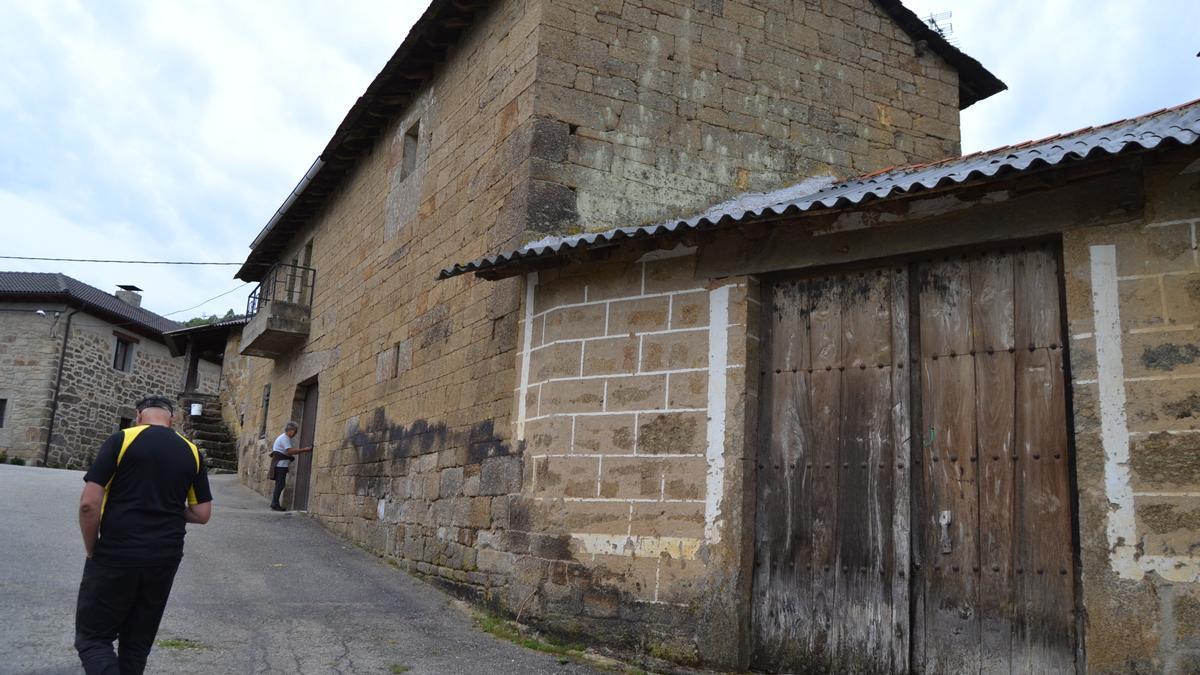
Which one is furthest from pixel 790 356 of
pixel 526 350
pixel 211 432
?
pixel 211 432

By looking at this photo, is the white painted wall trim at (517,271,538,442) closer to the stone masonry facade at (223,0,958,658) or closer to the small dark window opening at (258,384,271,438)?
the stone masonry facade at (223,0,958,658)

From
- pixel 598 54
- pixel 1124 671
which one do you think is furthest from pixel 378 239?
pixel 1124 671

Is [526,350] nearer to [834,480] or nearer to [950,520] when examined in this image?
[834,480]

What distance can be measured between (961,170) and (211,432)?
57.2 feet

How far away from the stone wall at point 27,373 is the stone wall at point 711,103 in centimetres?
1878

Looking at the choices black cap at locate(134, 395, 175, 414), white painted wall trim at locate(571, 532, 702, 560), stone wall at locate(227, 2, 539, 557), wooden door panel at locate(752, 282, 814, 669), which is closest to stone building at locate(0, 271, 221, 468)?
stone wall at locate(227, 2, 539, 557)

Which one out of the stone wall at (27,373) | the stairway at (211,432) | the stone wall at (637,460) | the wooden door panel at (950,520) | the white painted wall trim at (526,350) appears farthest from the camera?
the stone wall at (27,373)

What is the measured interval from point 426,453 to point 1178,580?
5775 mm

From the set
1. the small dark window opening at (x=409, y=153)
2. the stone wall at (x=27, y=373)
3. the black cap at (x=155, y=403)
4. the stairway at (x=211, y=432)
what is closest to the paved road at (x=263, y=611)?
the black cap at (x=155, y=403)

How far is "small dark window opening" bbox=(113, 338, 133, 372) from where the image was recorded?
24.3 metres

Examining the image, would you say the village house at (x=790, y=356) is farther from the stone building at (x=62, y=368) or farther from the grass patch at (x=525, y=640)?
the stone building at (x=62, y=368)

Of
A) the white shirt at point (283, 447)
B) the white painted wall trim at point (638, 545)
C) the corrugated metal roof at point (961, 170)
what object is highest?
the corrugated metal roof at point (961, 170)

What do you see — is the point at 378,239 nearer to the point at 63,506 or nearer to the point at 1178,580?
→ the point at 63,506

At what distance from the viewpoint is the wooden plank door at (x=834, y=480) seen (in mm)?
5121
